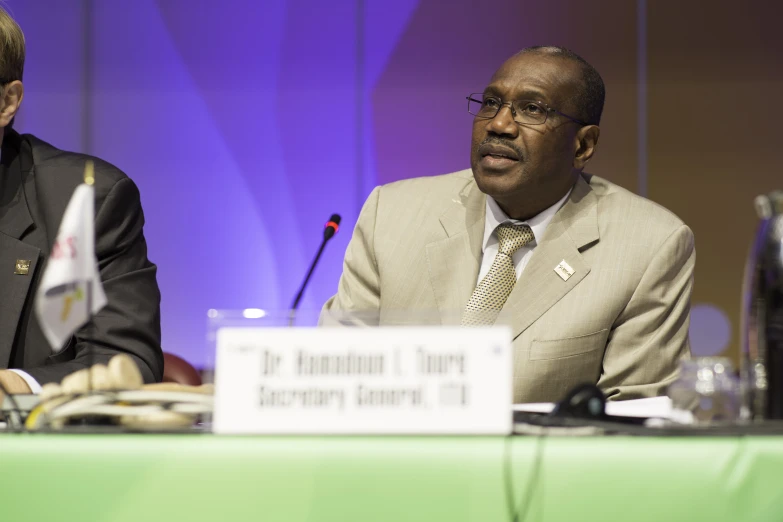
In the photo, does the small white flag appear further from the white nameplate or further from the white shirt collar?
the white shirt collar

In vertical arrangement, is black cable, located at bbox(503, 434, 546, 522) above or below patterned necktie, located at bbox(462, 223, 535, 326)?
below

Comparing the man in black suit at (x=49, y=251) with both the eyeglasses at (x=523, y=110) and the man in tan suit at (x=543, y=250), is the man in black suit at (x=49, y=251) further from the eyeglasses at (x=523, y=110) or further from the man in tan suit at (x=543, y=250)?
the eyeglasses at (x=523, y=110)

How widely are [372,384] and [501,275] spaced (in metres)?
1.14

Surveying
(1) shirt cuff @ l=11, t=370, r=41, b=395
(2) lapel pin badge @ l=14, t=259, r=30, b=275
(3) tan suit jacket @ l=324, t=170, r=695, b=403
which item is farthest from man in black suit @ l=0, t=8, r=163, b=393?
(3) tan suit jacket @ l=324, t=170, r=695, b=403

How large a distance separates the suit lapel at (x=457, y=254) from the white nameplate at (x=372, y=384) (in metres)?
1.09

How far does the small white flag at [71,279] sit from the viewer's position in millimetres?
1064

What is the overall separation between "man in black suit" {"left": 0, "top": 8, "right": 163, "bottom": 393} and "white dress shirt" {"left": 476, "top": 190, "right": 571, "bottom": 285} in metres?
0.75

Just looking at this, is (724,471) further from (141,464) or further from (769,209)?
(141,464)

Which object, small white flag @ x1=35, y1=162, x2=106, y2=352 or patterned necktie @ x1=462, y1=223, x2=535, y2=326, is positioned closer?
small white flag @ x1=35, y1=162, x2=106, y2=352

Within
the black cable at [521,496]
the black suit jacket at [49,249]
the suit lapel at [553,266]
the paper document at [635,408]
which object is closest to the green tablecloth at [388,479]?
the black cable at [521,496]

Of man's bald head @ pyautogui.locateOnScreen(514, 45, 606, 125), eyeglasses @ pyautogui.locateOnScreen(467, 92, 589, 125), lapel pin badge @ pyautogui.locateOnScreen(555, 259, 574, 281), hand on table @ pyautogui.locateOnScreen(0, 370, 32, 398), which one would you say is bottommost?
hand on table @ pyautogui.locateOnScreen(0, 370, 32, 398)

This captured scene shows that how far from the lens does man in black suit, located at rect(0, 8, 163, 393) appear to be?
188cm

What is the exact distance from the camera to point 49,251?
6.41 ft

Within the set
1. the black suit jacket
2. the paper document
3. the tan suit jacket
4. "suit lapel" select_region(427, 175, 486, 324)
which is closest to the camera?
the paper document
